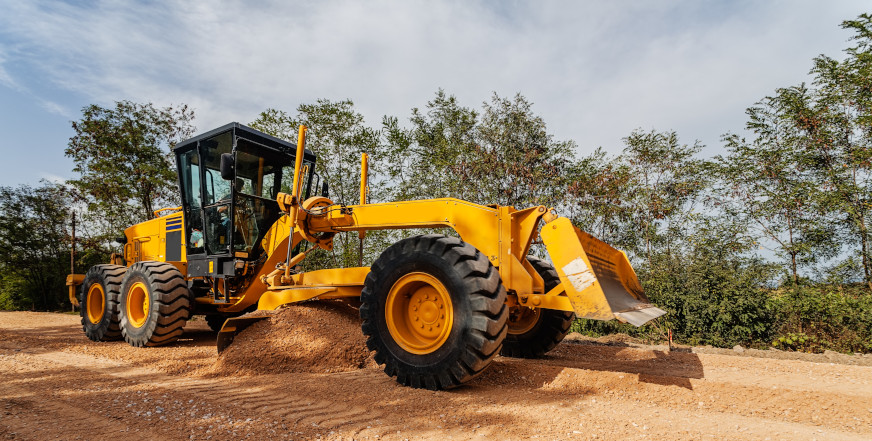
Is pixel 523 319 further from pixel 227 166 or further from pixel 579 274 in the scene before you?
pixel 227 166

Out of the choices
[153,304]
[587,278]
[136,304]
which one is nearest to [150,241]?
[136,304]

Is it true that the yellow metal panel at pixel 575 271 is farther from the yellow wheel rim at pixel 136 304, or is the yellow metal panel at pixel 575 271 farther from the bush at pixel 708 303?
the yellow wheel rim at pixel 136 304

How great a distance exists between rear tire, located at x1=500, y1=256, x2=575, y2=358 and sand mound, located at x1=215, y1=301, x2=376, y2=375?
1710 millimetres

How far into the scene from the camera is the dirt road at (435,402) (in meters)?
2.98

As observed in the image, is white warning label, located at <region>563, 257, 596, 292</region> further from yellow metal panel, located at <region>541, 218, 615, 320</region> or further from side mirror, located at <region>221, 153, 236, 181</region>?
side mirror, located at <region>221, 153, 236, 181</region>

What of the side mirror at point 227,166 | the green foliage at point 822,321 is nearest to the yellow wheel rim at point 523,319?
the side mirror at point 227,166

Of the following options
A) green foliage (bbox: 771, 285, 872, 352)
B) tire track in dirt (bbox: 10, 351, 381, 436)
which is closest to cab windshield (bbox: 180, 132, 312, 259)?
tire track in dirt (bbox: 10, 351, 381, 436)

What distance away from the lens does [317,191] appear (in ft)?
23.6

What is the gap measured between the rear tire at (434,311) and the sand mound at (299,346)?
2.84 ft

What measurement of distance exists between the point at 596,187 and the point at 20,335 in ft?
45.6

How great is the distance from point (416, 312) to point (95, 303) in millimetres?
7147

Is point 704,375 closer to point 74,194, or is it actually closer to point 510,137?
point 510,137

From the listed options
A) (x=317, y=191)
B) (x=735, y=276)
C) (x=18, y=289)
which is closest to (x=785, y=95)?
(x=735, y=276)

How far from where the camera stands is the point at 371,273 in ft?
14.5
